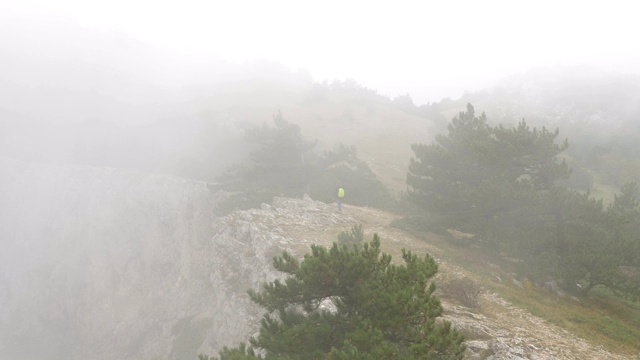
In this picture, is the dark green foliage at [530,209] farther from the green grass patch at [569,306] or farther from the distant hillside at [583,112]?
the distant hillside at [583,112]

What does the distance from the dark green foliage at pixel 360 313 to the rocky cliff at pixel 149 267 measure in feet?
11.6

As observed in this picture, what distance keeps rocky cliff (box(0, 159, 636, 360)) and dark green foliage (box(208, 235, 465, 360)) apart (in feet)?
11.6

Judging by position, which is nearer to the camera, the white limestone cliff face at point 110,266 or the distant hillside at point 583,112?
the white limestone cliff face at point 110,266

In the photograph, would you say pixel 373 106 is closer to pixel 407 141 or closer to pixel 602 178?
pixel 407 141

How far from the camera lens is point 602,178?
34438 millimetres

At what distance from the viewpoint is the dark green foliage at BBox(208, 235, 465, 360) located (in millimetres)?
6887

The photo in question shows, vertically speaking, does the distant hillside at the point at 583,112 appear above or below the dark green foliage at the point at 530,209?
above

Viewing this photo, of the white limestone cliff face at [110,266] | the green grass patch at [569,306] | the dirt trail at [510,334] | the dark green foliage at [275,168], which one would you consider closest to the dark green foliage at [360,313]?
the dirt trail at [510,334]

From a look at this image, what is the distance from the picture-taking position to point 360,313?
8008 mm

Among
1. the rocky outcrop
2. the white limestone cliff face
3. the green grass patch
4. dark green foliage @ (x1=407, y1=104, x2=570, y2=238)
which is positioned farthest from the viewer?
the white limestone cliff face

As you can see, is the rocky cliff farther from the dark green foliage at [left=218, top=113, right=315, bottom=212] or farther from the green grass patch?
the dark green foliage at [left=218, top=113, right=315, bottom=212]

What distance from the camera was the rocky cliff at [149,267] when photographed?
14600mm

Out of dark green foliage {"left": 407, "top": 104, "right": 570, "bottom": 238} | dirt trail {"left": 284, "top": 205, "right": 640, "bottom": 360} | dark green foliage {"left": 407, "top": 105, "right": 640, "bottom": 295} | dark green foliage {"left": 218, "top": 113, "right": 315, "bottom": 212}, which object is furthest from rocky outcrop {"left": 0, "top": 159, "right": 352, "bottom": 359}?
dirt trail {"left": 284, "top": 205, "right": 640, "bottom": 360}

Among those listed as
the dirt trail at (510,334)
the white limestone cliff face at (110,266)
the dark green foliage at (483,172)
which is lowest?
the white limestone cliff face at (110,266)
